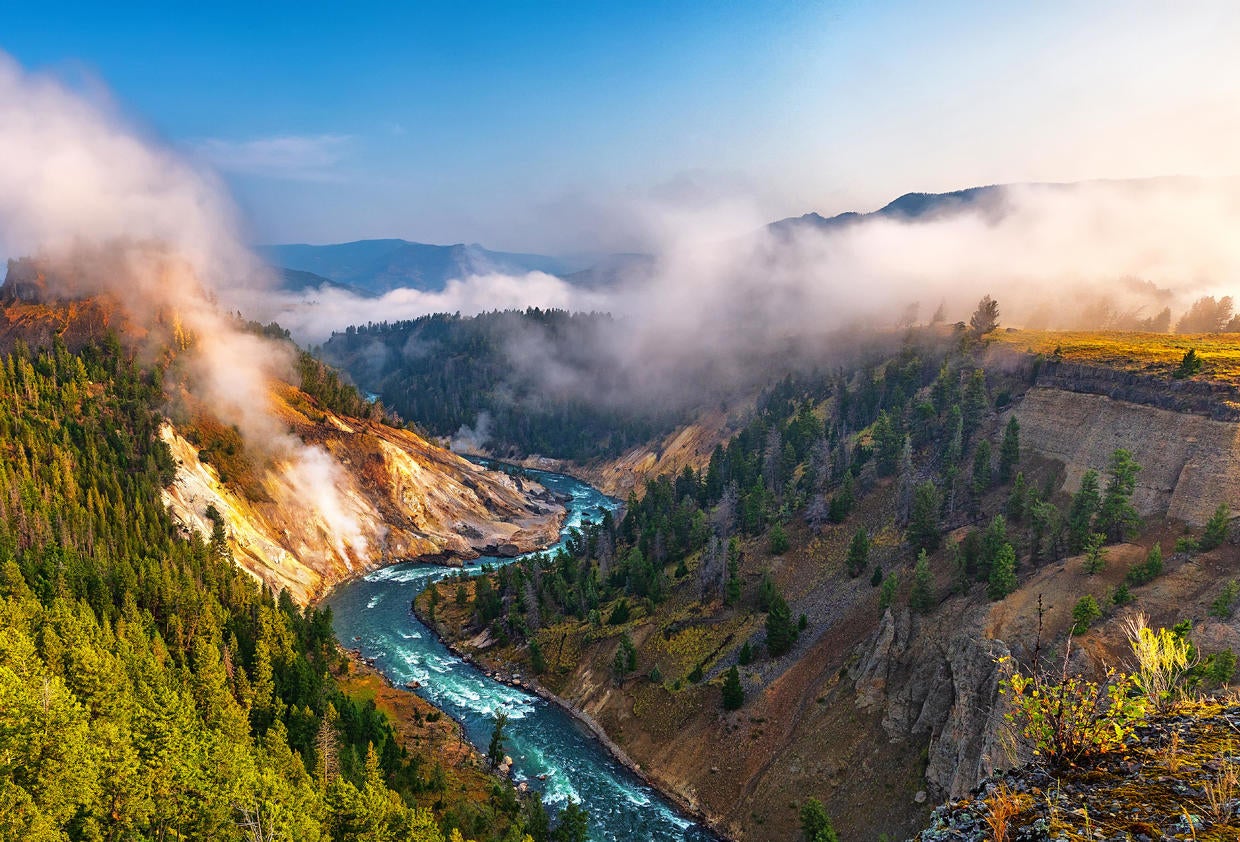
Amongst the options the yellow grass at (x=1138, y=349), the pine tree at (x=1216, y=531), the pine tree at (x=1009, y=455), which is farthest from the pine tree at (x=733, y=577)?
the yellow grass at (x=1138, y=349)

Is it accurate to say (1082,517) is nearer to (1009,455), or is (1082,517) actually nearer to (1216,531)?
(1216,531)

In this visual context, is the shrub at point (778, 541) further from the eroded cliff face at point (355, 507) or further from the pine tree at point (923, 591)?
the eroded cliff face at point (355, 507)

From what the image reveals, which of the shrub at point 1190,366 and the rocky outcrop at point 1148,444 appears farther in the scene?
the shrub at point 1190,366

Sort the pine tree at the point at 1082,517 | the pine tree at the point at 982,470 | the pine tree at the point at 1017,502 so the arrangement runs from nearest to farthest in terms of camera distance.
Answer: the pine tree at the point at 1082,517, the pine tree at the point at 1017,502, the pine tree at the point at 982,470

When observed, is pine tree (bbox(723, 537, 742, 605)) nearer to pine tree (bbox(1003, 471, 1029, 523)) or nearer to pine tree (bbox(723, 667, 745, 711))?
pine tree (bbox(723, 667, 745, 711))

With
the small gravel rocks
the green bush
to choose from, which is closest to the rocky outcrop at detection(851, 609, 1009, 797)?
the green bush

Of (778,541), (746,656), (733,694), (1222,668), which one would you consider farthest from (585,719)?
(1222,668)

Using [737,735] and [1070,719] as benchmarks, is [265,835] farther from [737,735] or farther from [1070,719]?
[737,735]

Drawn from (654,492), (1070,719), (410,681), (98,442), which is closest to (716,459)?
(654,492)
